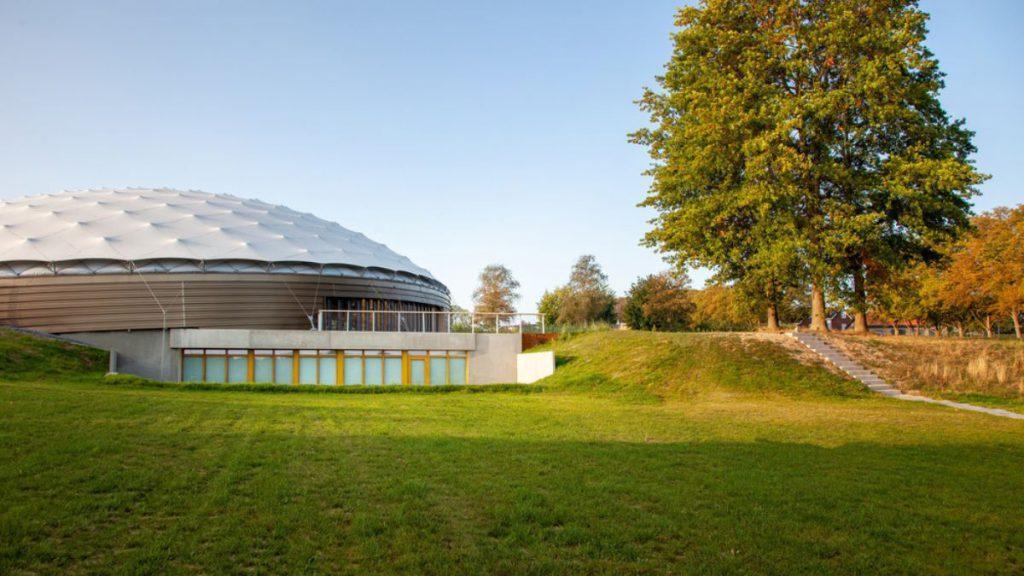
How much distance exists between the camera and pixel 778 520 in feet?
20.6

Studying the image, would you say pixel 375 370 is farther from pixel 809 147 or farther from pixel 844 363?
pixel 809 147

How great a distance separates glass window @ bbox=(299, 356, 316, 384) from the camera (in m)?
28.5

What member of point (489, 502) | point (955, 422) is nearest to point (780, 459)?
point (489, 502)

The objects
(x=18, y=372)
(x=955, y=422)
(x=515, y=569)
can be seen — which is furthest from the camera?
(x=18, y=372)

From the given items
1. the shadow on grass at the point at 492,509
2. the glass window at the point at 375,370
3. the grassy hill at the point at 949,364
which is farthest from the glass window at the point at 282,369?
the grassy hill at the point at 949,364

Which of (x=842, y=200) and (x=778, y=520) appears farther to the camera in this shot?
(x=842, y=200)

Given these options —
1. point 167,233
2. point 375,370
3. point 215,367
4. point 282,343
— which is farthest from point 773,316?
point 167,233

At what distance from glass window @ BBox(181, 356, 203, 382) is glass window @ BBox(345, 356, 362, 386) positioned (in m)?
6.18

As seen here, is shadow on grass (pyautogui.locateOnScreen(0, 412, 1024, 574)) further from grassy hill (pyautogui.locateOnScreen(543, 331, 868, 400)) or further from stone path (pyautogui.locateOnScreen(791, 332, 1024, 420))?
grassy hill (pyautogui.locateOnScreen(543, 331, 868, 400))

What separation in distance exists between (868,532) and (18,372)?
77.6 ft

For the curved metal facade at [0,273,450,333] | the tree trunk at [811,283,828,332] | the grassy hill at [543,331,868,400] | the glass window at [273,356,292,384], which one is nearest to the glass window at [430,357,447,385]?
the grassy hill at [543,331,868,400]

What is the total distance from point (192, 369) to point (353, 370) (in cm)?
688

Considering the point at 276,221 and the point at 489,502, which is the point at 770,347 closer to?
the point at 489,502

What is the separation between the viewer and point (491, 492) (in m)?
7.19
